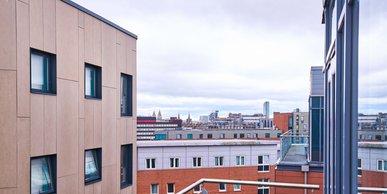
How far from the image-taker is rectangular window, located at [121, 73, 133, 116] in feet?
26.7

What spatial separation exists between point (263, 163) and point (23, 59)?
14.8 m

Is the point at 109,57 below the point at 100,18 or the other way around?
below

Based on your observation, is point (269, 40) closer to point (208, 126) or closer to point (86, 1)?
point (86, 1)

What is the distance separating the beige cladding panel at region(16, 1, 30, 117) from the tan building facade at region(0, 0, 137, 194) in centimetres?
→ 1

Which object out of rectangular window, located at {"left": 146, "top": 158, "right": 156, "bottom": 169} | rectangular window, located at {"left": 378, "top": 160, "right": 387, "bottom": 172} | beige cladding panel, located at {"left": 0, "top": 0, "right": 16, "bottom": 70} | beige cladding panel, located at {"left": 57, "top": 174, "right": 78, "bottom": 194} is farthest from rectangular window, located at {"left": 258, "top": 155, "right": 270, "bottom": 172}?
rectangular window, located at {"left": 378, "top": 160, "right": 387, "bottom": 172}

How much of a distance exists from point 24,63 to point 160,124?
1364 inches

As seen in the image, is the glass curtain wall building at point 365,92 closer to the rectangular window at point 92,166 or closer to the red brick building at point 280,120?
the rectangular window at point 92,166

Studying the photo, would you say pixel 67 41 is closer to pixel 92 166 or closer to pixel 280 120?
pixel 92 166

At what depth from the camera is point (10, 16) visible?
14.8ft

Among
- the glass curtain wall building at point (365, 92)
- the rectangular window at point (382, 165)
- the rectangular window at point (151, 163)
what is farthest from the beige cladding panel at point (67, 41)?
the rectangular window at point (151, 163)

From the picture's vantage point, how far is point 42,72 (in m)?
5.26

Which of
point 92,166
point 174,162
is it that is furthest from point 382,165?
point 174,162

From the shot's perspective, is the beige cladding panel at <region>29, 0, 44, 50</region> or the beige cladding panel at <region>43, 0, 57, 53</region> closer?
the beige cladding panel at <region>29, 0, 44, 50</region>

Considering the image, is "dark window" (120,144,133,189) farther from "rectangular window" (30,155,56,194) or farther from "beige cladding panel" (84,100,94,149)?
"rectangular window" (30,155,56,194)
